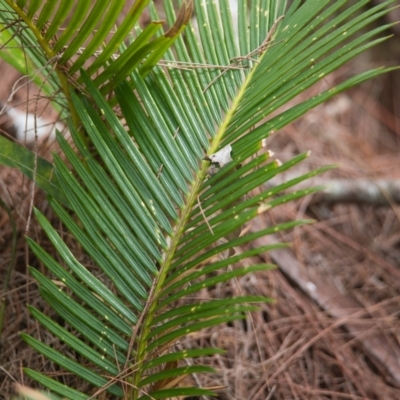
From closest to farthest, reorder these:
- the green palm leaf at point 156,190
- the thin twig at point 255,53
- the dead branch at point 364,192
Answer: the green palm leaf at point 156,190, the thin twig at point 255,53, the dead branch at point 364,192

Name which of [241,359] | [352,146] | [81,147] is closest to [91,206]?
[81,147]

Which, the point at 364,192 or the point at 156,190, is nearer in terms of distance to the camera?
the point at 156,190

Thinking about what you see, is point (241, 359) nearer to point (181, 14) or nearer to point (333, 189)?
point (333, 189)

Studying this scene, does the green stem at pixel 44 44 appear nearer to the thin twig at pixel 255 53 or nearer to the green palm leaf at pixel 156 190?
the green palm leaf at pixel 156 190

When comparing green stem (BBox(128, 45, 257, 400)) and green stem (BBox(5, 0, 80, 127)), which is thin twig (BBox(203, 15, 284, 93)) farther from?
green stem (BBox(5, 0, 80, 127))

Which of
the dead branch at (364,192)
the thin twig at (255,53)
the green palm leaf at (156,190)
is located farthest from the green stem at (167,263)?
the dead branch at (364,192)

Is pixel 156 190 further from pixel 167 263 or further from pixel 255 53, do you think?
pixel 255 53

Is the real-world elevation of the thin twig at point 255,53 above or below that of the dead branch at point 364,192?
below

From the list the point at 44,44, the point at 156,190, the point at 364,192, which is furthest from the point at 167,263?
the point at 364,192

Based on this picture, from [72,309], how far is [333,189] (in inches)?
54.5

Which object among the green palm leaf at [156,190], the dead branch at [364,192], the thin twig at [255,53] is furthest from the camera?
the dead branch at [364,192]

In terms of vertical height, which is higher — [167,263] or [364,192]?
[364,192]

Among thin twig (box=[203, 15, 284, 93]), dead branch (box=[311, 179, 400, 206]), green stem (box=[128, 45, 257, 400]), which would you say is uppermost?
dead branch (box=[311, 179, 400, 206])

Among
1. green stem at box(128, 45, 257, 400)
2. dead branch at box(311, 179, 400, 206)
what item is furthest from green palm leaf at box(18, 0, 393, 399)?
dead branch at box(311, 179, 400, 206)
